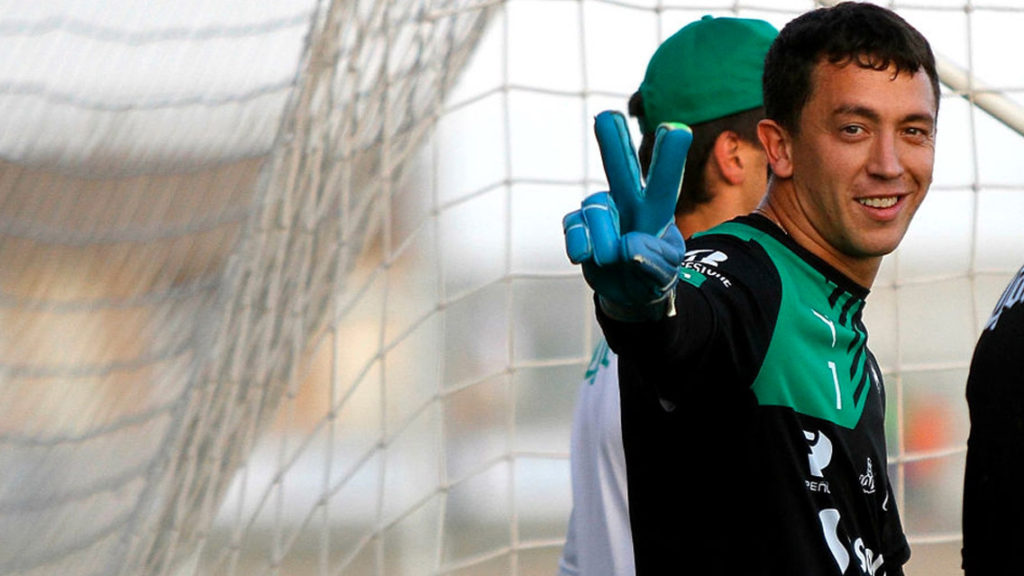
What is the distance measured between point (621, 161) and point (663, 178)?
0.11ft

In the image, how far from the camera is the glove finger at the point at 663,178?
3.16ft

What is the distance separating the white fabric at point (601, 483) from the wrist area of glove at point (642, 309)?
0.60m

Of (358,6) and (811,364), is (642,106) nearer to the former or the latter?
(811,364)

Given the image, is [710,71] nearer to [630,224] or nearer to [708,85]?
[708,85]

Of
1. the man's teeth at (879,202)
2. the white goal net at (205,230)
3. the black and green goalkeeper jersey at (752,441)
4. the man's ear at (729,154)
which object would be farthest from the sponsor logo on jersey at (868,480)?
the white goal net at (205,230)

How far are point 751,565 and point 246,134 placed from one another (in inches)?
68.6

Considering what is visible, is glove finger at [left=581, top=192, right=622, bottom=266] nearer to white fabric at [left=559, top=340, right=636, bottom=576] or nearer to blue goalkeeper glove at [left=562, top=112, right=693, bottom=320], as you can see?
blue goalkeeper glove at [left=562, top=112, right=693, bottom=320]

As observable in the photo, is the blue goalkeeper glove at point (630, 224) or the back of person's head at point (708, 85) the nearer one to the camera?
the blue goalkeeper glove at point (630, 224)

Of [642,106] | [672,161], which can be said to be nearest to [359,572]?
[642,106]

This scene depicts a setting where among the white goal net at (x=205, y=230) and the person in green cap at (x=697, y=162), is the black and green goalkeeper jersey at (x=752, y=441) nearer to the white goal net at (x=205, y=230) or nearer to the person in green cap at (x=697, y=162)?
the person in green cap at (x=697, y=162)

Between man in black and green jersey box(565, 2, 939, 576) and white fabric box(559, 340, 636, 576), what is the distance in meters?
0.39

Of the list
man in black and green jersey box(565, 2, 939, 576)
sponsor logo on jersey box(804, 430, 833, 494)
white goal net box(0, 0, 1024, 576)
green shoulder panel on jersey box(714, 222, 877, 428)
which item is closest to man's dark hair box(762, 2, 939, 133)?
man in black and green jersey box(565, 2, 939, 576)

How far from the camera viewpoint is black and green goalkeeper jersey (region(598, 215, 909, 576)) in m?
1.14

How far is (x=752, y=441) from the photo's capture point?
1158 millimetres
